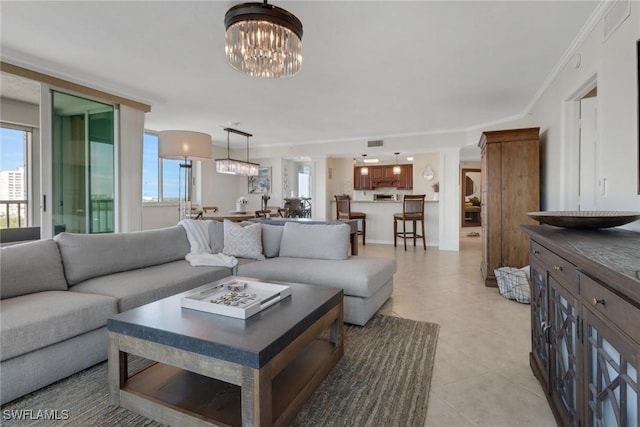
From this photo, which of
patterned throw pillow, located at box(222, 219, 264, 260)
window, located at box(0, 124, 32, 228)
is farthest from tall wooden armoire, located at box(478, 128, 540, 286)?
window, located at box(0, 124, 32, 228)

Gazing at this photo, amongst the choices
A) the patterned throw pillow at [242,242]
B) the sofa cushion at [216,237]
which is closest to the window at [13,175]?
the sofa cushion at [216,237]

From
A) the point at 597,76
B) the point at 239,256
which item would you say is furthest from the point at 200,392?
the point at 597,76

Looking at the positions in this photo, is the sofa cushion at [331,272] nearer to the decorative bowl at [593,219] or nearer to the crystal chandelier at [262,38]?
the decorative bowl at [593,219]

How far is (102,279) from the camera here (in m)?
2.38

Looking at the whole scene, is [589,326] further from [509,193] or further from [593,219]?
[509,193]

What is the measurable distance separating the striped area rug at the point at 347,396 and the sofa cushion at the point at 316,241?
1092 mm

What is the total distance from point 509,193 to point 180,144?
12.9ft

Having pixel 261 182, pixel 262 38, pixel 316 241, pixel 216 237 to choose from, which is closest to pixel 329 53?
pixel 262 38

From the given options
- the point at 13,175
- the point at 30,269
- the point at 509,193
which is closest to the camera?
the point at 30,269

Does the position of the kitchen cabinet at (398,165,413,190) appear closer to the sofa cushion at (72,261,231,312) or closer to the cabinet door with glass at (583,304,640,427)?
the sofa cushion at (72,261,231,312)

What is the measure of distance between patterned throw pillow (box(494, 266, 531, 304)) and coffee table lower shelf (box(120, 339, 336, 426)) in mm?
2415

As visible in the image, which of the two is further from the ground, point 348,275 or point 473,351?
point 348,275

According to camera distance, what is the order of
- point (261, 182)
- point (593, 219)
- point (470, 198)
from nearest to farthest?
point (593, 219) → point (261, 182) → point (470, 198)

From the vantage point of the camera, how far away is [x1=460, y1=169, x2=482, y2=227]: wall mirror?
11.0 meters
